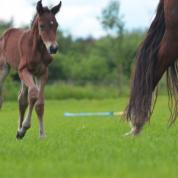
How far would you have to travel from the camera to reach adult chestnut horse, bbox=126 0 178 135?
32.3 ft

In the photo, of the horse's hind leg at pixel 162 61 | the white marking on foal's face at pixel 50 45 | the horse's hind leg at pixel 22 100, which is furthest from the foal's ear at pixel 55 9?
Result: the horse's hind leg at pixel 162 61

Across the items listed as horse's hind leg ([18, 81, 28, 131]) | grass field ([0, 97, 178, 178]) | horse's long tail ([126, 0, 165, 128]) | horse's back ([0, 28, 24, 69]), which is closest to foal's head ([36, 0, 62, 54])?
horse's back ([0, 28, 24, 69])

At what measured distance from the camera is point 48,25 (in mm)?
11031

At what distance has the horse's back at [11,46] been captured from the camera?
11.7m

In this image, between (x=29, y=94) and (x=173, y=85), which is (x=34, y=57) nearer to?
(x=29, y=94)

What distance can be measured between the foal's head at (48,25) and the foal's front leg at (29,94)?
57 centimetres

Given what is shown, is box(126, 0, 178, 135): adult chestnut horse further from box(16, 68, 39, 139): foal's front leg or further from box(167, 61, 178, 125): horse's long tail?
box(16, 68, 39, 139): foal's front leg

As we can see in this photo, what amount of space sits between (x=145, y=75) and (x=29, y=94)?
6.52 feet

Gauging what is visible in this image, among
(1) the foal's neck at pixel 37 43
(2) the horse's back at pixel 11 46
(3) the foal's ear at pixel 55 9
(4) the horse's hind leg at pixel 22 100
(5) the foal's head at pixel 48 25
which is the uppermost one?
(3) the foal's ear at pixel 55 9

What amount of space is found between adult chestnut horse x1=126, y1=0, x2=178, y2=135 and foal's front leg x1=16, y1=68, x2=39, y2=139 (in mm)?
1609

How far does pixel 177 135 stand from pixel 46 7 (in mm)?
3102

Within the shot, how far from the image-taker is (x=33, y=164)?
715 cm

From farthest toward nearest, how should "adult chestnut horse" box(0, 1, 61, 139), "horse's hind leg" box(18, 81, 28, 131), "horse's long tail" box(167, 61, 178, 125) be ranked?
"horse's hind leg" box(18, 81, 28, 131) → "adult chestnut horse" box(0, 1, 61, 139) → "horse's long tail" box(167, 61, 178, 125)

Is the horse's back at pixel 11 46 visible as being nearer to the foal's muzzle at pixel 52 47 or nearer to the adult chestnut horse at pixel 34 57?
the adult chestnut horse at pixel 34 57
